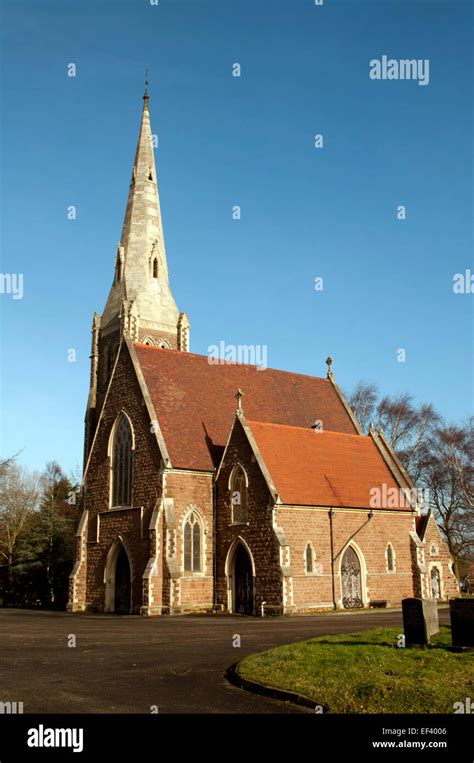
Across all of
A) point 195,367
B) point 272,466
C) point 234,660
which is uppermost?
point 195,367

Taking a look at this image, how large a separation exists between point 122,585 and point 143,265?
23558 mm

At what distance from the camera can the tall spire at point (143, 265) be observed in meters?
48.9

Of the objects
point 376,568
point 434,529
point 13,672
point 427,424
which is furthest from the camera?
point 427,424

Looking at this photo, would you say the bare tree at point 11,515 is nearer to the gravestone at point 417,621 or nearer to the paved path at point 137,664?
the paved path at point 137,664

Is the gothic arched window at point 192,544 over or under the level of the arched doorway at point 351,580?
over

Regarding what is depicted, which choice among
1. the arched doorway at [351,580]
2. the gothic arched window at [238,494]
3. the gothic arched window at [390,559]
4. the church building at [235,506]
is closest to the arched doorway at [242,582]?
the church building at [235,506]

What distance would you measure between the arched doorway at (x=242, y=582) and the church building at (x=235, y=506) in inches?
3.2

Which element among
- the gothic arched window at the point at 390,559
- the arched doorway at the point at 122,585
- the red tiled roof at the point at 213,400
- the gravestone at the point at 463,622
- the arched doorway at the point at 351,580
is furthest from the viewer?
the gothic arched window at the point at 390,559

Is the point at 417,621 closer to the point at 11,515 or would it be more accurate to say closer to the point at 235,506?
the point at 235,506

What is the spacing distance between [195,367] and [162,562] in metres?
11.7
